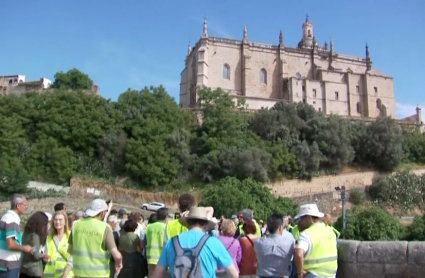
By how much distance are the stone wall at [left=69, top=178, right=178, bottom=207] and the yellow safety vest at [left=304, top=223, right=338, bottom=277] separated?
3096 centimetres

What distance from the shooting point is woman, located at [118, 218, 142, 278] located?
264 inches

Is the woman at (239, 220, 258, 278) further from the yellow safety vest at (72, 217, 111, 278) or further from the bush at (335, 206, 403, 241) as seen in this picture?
the bush at (335, 206, 403, 241)

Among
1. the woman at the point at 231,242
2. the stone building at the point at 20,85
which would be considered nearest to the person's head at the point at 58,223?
the woman at the point at 231,242

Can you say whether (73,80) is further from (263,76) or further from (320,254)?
(320,254)

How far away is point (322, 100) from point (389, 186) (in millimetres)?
21580

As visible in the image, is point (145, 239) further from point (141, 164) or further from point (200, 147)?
point (200, 147)

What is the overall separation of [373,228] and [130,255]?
800 inches

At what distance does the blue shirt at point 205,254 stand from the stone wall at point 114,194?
32.0 metres

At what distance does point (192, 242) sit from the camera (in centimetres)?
382

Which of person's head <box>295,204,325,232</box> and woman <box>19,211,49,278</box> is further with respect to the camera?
woman <box>19,211,49,278</box>

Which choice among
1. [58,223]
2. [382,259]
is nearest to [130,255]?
[58,223]

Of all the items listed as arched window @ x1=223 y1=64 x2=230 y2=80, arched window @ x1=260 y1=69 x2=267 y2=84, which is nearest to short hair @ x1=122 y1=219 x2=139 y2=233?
arched window @ x1=223 y1=64 x2=230 y2=80

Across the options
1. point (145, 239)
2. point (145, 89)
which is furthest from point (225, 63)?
point (145, 239)

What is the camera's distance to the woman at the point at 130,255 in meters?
6.71
